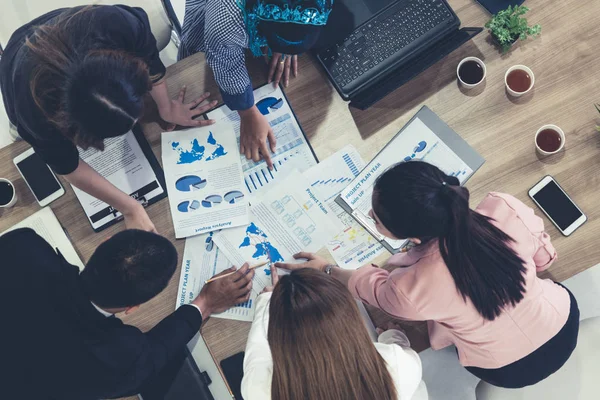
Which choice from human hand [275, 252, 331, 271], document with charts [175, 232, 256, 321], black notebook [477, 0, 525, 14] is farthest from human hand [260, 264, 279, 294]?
black notebook [477, 0, 525, 14]

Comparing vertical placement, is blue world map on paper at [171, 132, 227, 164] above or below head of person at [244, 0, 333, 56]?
A: below

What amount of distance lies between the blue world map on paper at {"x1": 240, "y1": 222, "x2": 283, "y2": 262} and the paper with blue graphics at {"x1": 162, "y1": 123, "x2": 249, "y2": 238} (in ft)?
0.12

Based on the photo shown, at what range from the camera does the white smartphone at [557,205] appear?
4.43 ft

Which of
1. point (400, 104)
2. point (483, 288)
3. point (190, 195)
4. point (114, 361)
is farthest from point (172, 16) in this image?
point (483, 288)

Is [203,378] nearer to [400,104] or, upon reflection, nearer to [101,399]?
[101,399]

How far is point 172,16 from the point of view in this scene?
1.71 m

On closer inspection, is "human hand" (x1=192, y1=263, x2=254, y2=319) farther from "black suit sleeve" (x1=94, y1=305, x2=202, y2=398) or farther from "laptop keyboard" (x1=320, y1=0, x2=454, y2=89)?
"laptop keyboard" (x1=320, y1=0, x2=454, y2=89)

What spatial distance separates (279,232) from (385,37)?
63 cm

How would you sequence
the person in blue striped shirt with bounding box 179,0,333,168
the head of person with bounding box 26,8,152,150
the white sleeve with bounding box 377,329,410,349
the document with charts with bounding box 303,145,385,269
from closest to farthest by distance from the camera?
1. the head of person with bounding box 26,8,152,150
2. the person in blue striped shirt with bounding box 179,0,333,168
3. the white sleeve with bounding box 377,329,410,349
4. the document with charts with bounding box 303,145,385,269

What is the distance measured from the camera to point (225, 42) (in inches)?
48.6

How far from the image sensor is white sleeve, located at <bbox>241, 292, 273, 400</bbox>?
1.20 metres

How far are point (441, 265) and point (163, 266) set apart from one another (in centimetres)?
69

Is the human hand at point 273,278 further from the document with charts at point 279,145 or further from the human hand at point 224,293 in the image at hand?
the document with charts at point 279,145

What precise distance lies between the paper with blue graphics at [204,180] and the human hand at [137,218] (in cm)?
8
